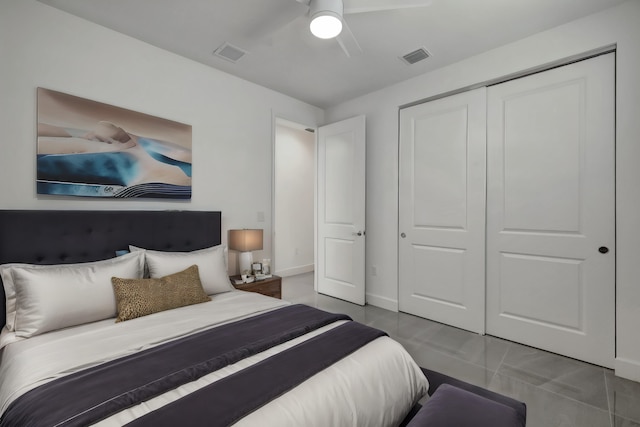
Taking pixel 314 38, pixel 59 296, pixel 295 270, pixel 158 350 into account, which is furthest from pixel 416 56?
pixel 295 270

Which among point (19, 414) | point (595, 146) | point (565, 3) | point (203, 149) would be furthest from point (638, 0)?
point (19, 414)

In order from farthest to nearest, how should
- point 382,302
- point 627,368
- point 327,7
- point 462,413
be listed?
1. point 382,302
2. point 627,368
3. point 327,7
4. point 462,413

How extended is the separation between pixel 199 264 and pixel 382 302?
2.28 meters

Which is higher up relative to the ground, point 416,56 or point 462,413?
point 416,56

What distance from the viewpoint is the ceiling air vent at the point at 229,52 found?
266 centimetres

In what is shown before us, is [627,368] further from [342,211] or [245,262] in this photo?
[245,262]

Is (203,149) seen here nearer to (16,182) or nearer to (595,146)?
(16,182)

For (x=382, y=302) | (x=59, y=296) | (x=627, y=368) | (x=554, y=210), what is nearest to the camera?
(x=59, y=296)

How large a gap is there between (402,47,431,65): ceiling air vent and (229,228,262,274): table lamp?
228cm

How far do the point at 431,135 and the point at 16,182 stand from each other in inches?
140

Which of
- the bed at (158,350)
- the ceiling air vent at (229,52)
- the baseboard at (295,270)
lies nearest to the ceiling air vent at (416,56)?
the ceiling air vent at (229,52)

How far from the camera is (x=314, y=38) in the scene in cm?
251

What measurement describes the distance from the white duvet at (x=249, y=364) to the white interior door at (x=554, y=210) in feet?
5.58

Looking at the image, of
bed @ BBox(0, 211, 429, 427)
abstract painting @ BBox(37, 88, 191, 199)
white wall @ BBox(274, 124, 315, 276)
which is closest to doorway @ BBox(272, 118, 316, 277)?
white wall @ BBox(274, 124, 315, 276)
